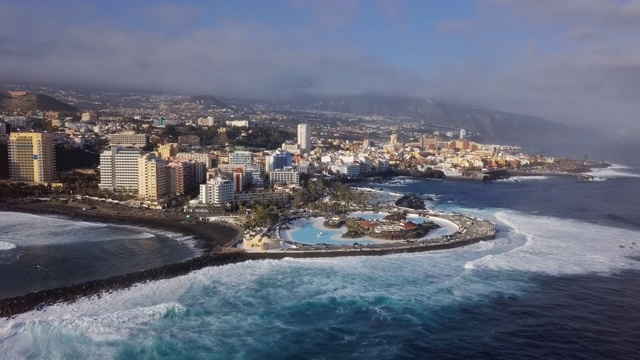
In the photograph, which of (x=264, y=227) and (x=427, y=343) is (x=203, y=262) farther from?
(x=427, y=343)

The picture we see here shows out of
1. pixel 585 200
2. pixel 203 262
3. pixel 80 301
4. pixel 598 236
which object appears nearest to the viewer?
pixel 80 301

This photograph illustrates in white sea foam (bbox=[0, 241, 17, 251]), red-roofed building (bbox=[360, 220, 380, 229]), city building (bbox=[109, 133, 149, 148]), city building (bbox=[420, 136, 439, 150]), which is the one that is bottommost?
white sea foam (bbox=[0, 241, 17, 251])

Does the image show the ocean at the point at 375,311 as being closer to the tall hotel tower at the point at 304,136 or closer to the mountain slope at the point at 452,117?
the tall hotel tower at the point at 304,136

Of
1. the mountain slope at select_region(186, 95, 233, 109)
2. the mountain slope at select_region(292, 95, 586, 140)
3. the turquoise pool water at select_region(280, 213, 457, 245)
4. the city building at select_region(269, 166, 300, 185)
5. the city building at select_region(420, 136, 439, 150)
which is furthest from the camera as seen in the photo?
the mountain slope at select_region(292, 95, 586, 140)

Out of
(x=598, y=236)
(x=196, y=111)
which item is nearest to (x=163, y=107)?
(x=196, y=111)

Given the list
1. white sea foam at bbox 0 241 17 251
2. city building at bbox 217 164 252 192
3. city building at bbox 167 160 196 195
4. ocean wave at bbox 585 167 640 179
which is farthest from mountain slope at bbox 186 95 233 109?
white sea foam at bbox 0 241 17 251

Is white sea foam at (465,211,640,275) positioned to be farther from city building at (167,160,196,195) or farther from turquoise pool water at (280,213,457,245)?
city building at (167,160,196,195)

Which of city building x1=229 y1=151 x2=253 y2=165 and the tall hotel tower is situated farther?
the tall hotel tower
